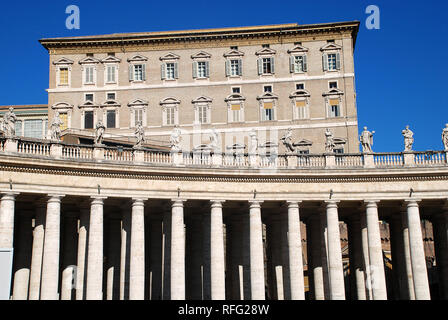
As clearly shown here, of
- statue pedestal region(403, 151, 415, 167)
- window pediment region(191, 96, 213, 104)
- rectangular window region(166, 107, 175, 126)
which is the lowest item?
statue pedestal region(403, 151, 415, 167)

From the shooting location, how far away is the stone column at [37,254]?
44.4 meters

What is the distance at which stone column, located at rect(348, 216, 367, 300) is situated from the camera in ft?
178

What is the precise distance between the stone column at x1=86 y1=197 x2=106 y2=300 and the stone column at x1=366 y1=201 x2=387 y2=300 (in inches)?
805

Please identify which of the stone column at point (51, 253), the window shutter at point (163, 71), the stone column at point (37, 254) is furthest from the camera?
the window shutter at point (163, 71)

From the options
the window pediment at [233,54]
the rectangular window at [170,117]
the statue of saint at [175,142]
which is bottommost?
the statue of saint at [175,142]

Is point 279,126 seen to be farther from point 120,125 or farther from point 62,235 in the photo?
point 62,235

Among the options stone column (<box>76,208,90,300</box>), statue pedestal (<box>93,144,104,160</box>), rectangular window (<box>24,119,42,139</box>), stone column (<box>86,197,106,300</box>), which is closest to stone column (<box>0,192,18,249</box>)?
stone column (<box>86,197,106,300</box>)

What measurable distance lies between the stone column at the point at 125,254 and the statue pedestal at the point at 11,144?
33.1 ft

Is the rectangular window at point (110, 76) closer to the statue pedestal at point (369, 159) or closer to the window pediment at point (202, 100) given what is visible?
the window pediment at point (202, 100)

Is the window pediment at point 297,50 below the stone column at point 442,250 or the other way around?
the other way around

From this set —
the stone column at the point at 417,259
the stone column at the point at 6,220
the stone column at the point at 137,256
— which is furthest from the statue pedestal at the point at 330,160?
the stone column at the point at 6,220

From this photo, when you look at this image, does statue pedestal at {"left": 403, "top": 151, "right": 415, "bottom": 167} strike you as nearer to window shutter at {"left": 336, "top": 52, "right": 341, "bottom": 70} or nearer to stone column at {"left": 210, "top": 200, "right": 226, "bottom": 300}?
stone column at {"left": 210, "top": 200, "right": 226, "bottom": 300}

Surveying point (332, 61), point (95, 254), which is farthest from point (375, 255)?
point (332, 61)

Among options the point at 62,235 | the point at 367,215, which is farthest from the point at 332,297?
the point at 62,235
